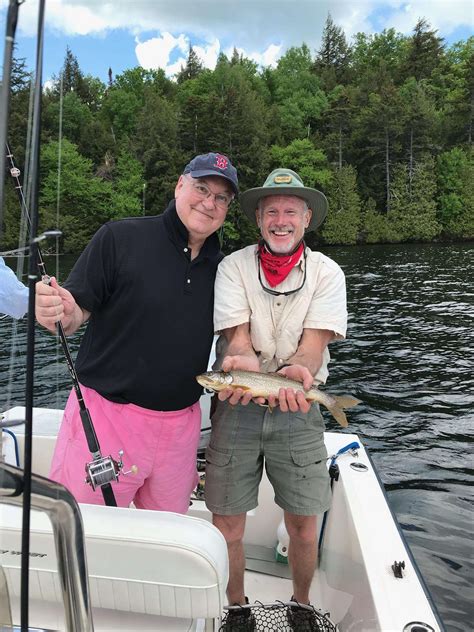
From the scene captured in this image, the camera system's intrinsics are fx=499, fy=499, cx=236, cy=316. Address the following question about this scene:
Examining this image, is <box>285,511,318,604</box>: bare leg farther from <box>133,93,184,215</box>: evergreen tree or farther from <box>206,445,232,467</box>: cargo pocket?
<box>133,93,184,215</box>: evergreen tree

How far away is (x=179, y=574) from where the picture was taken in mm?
1699

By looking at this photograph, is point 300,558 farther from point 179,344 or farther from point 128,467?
point 179,344

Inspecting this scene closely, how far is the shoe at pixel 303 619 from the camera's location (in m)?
2.84

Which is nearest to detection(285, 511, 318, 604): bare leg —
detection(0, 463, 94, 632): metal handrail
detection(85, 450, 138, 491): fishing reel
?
detection(85, 450, 138, 491): fishing reel

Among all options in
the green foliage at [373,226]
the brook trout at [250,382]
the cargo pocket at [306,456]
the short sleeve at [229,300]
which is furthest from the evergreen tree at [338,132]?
the brook trout at [250,382]

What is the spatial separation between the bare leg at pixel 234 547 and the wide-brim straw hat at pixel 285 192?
1.83 m

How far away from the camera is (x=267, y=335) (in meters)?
2.83

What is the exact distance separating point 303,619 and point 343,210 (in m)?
49.2

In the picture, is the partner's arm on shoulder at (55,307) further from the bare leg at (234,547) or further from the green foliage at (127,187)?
the green foliage at (127,187)

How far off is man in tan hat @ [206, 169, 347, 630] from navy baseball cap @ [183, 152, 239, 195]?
19 centimetres

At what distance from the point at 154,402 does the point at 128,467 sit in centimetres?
36

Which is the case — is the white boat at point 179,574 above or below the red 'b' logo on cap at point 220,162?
below

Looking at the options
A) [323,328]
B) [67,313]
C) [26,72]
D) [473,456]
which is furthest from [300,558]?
[473,456]

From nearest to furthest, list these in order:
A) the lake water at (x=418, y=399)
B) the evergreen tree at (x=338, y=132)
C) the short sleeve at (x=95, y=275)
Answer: the short sleeve at (x=95, y=275) < the lake water at (x=418, y=399) < the evergreen tree at (x=338, y=132)
